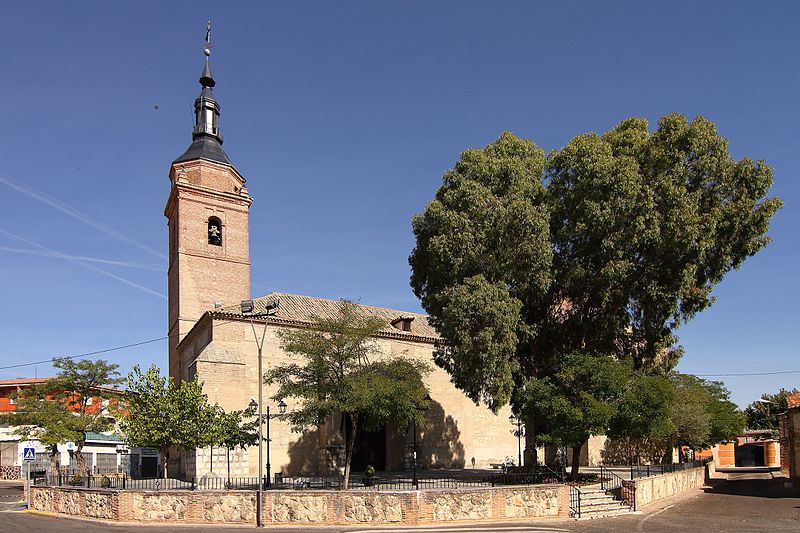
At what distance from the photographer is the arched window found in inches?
1479

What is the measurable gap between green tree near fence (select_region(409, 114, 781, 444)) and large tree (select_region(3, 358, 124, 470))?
1768 cm

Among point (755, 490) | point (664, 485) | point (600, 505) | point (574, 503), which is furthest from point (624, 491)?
point (755, 490)

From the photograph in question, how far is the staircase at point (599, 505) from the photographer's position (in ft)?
66.0

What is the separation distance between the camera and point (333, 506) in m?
17.6

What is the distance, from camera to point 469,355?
2267 cm

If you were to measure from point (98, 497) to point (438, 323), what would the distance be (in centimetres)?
1316

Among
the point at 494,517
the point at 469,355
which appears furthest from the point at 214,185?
the point at 494,517

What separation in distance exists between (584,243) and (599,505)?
935 centimetres

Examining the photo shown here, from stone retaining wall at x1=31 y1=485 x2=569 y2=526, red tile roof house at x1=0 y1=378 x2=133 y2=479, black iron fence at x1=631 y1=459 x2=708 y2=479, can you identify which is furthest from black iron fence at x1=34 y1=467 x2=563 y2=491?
red tile roof house at x1=0 y1=378 x2=133 y2=479

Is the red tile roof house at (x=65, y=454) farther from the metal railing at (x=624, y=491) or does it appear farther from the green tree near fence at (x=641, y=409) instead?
the green tree near fence at (x=641, y=409)

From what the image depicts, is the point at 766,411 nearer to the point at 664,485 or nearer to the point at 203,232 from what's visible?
the point at 664,485

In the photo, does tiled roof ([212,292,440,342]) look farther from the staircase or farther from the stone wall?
the stone wall

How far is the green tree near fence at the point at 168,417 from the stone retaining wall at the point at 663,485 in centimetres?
1505

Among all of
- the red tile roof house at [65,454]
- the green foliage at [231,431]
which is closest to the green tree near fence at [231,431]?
the green foliage at [231,431]
